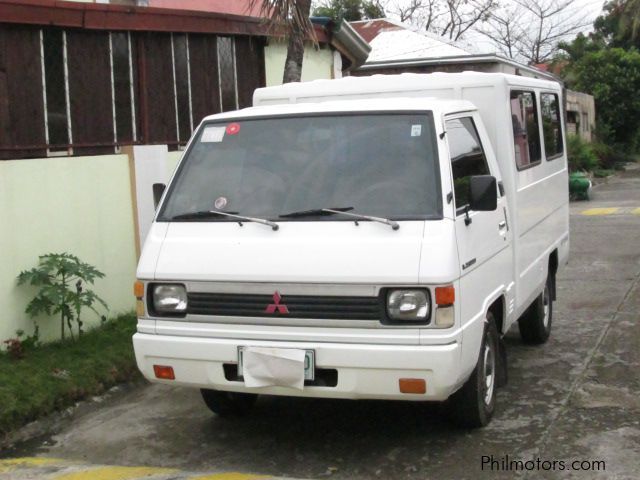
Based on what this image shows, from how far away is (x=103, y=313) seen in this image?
8.55 metres

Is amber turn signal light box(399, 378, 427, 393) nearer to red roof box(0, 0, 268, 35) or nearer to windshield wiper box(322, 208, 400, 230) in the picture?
windshield wiper box(322, 208, 400, 230)

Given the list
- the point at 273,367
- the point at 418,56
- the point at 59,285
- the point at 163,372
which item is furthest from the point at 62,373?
the point at 418,56

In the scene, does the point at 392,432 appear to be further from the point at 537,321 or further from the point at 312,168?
the point at 537,321

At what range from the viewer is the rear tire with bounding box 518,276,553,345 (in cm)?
800

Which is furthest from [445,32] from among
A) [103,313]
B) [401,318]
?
[401,318]

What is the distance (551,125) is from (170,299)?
444cm

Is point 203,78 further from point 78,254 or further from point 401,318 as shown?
point 401,318

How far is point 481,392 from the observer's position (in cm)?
570

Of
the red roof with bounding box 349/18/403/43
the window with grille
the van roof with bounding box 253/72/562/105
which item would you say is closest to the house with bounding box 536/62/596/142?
the red roof with bounding box 349/18/403/43

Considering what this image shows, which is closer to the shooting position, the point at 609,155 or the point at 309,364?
the point at 309,364

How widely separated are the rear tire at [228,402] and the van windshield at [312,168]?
4.07 ft

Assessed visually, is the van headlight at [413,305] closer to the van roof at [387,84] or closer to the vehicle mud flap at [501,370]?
the vehicle mud flap at [501,370]

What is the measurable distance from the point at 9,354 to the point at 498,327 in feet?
12.2

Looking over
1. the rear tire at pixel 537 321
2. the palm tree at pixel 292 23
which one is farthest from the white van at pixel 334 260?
the palm tree at pixel 292 23
